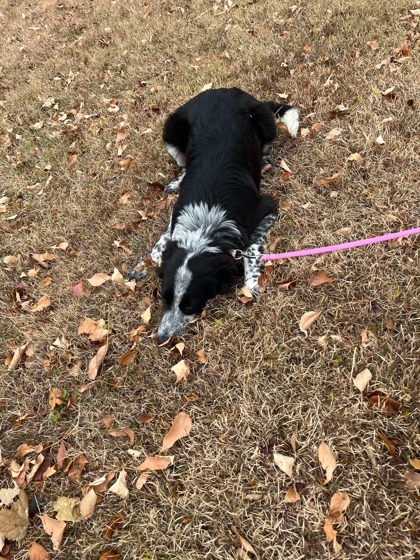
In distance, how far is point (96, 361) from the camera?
3.21 metres

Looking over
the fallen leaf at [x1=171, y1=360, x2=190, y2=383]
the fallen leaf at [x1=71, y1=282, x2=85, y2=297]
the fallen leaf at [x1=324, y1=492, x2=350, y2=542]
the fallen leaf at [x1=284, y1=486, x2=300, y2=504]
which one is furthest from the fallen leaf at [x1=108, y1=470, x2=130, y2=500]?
the fallen leaf at [x1=71, y1=282, x2=85, y2=297]

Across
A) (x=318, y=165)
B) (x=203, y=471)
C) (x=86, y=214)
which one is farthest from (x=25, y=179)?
(x=203, y=471)

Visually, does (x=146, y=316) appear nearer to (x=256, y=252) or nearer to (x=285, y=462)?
(x=256, y=252)

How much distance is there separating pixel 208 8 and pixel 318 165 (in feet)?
15.1

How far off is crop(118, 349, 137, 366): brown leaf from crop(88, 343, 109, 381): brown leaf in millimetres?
146

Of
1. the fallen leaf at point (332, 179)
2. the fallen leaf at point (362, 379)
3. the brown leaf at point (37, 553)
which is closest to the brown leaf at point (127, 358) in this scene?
the brown leaf at point (37, 553)

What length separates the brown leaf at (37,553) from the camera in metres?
2.40

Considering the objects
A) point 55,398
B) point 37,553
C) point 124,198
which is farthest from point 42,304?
point 37,553

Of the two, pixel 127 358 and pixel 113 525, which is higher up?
pixel 127 358

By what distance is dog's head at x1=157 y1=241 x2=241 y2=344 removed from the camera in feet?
10.5

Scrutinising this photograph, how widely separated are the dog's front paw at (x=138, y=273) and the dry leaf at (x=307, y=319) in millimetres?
1449

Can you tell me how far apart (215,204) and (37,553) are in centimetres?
266

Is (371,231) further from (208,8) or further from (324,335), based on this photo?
(208,8)

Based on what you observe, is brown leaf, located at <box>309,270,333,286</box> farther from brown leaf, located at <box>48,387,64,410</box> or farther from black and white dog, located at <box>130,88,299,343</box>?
brown leaf, located at <box>48,387,64,410</box>
